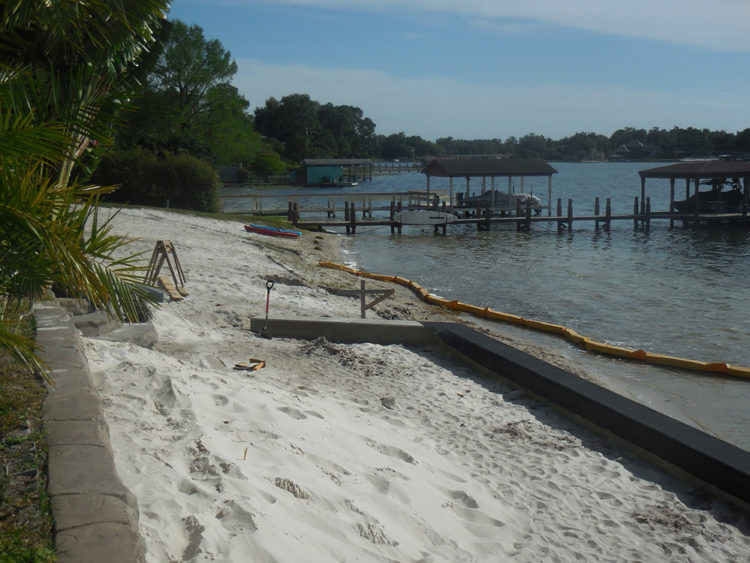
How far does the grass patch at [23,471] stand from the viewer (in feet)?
10.8

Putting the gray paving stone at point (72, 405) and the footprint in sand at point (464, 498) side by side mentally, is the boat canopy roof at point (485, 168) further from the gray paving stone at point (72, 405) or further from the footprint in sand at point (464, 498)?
the gray paving stone at point (72, 405)

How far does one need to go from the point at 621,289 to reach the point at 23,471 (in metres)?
21.5

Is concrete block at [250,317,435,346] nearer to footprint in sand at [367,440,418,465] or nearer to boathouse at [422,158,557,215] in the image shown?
footprint in sand at [367,440,418,465]

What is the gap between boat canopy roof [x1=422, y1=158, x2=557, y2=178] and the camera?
4925 centimetres

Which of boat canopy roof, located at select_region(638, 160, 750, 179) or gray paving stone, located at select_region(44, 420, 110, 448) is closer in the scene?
gray paving stone, located at select_region(44, 420, 110, 448)

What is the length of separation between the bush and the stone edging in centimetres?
3341

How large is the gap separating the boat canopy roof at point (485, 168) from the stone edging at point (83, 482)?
44.5 m

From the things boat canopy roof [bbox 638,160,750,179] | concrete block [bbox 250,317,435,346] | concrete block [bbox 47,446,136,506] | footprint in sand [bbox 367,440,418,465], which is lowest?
footprint in sand [bbox 367,440,418,465]

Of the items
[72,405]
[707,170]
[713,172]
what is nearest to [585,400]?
[72,405]

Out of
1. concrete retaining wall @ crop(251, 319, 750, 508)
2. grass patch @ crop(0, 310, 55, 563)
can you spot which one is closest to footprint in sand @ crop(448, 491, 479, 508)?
concrete retaining wall @ crop(251, 319, 750, 508)

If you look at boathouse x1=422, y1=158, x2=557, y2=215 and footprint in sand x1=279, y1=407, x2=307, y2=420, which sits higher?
boathouse x1=422, y1=158, x2=557, y2=215

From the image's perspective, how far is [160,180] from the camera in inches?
1495

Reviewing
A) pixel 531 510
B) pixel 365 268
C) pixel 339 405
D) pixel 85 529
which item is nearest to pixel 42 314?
pixel 339 405

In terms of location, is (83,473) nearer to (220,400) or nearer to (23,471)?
(23,471)
